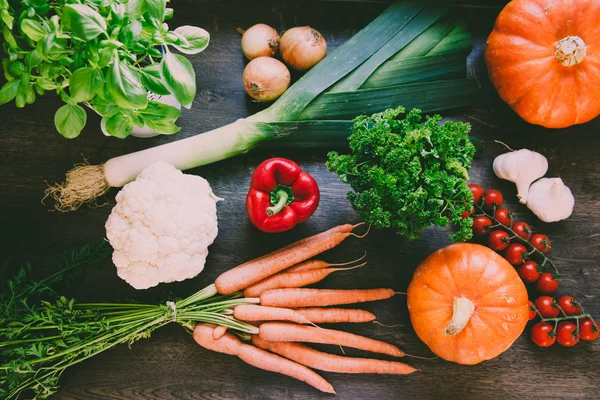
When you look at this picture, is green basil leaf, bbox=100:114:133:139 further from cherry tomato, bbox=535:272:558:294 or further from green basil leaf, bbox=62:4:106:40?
cherry tomato, bbox=535:272:558:294

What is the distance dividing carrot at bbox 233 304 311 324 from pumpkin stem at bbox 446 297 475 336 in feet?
1.39

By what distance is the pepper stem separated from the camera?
140 centimetres

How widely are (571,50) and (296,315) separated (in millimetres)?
1091

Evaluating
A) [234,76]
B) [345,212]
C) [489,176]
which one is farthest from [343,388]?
[234,76]

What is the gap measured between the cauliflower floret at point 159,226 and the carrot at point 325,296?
0.28 metres

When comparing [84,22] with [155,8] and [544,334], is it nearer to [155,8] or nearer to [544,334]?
[155,8]

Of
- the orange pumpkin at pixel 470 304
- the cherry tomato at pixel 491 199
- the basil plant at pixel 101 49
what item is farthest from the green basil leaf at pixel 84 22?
the cherry tomato at pixel 491 199

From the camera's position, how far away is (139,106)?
3.09ft

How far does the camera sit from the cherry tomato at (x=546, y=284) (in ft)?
4.97

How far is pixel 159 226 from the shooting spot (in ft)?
4.47

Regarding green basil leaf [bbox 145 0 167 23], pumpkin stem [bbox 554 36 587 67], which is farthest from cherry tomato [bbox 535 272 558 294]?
green basil leaf [bbox 145 0 167 23]

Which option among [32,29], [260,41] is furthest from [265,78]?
[32,29]

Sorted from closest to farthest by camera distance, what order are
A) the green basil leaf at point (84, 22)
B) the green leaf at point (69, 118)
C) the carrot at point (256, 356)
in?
the green basil leaf at point (84, 22) → the green leaf at point (69, 118) → the carrot at point (256, 356)

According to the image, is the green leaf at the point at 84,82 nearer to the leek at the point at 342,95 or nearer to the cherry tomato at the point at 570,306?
the leek at the point at 342,95
